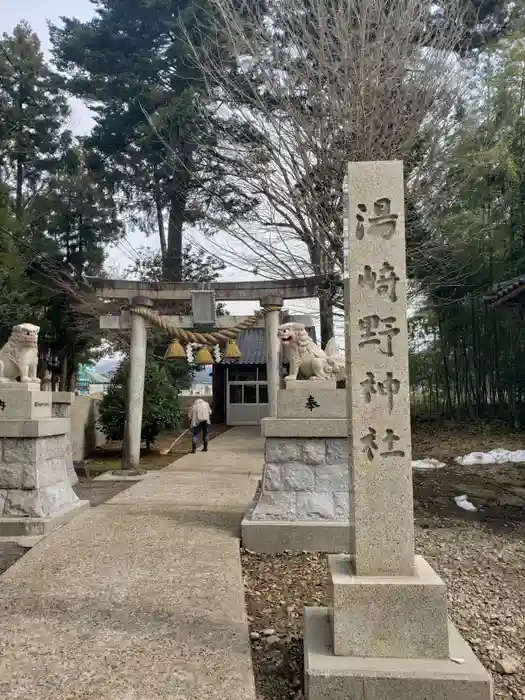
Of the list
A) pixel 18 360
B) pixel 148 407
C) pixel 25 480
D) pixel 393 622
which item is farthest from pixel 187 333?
pixel 393 622

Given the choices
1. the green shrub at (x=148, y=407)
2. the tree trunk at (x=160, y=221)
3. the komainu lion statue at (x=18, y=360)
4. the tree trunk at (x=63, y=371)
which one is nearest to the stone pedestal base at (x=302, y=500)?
the komainu lion statue at (x=18, y=360)

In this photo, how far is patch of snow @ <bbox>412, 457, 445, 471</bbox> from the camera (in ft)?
32.1

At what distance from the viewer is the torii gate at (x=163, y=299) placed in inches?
390

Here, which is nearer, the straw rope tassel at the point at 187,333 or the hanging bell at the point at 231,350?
the straw rope tassel at the point at 187,333

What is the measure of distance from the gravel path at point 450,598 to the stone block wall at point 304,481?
413 mm

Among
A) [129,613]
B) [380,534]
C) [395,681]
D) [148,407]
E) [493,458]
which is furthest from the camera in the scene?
[148,407]

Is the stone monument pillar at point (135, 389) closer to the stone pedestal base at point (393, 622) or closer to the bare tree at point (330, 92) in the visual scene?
the bare tree at point (330, 92)

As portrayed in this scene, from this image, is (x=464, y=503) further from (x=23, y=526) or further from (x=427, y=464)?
(x=23, y=526)

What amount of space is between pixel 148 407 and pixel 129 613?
998 cm

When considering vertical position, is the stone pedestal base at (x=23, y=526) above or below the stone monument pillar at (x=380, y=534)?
below

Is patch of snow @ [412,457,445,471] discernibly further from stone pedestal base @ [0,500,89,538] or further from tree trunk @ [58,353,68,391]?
tree trunk @ [58,353,68,391]

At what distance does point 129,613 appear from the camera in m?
3.00

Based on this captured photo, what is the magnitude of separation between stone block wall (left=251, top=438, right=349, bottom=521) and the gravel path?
413 millimetres

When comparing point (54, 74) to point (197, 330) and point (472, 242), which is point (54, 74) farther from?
point (472, 242)
